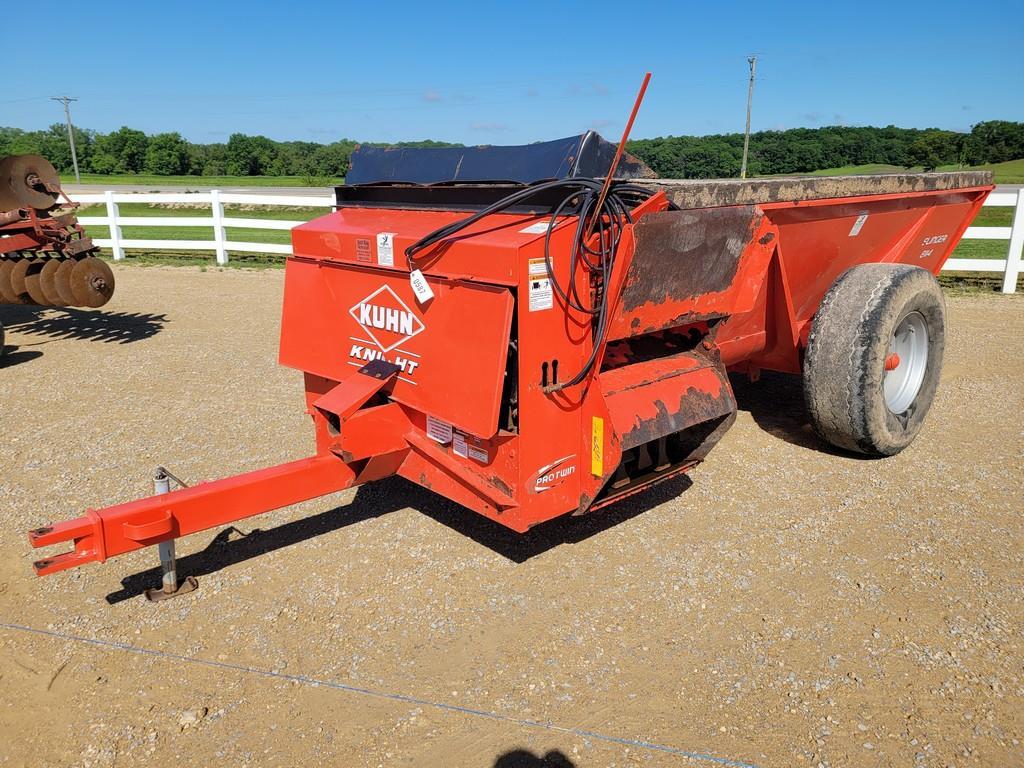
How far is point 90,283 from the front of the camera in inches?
295

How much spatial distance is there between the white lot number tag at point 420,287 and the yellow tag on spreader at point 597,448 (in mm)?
865

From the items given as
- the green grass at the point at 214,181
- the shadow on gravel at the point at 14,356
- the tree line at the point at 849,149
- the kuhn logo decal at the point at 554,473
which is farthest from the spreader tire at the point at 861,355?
the green grass at the point at 214,181

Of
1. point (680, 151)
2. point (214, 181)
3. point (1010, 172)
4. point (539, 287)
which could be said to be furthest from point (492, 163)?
point (214, 181)

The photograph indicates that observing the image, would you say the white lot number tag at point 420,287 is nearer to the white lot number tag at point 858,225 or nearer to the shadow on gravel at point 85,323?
the white lot number tag at point 858,225

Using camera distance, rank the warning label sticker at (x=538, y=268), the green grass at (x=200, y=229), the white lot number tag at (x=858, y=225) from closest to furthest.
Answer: the warning label sticker at (x=538, y=268) → the white lot number tag at (x=858, y=225) → the green grass at (x=200, y=229)

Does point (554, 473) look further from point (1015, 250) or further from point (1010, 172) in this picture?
point (1010, 172)

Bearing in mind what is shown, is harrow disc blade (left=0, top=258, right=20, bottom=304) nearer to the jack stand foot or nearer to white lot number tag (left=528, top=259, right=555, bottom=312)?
the jack stand foot

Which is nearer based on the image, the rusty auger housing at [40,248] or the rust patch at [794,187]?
the rust patch at [794,187]

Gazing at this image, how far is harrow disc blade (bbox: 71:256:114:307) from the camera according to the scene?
7.46 metres

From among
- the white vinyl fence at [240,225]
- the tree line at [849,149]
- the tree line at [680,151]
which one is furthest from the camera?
the tree line at [849,149]

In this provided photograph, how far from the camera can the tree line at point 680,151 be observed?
75.8ft

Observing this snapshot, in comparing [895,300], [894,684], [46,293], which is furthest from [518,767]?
[46,293]

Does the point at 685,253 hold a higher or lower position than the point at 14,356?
higher

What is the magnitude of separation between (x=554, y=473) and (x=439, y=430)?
1.84 feet
